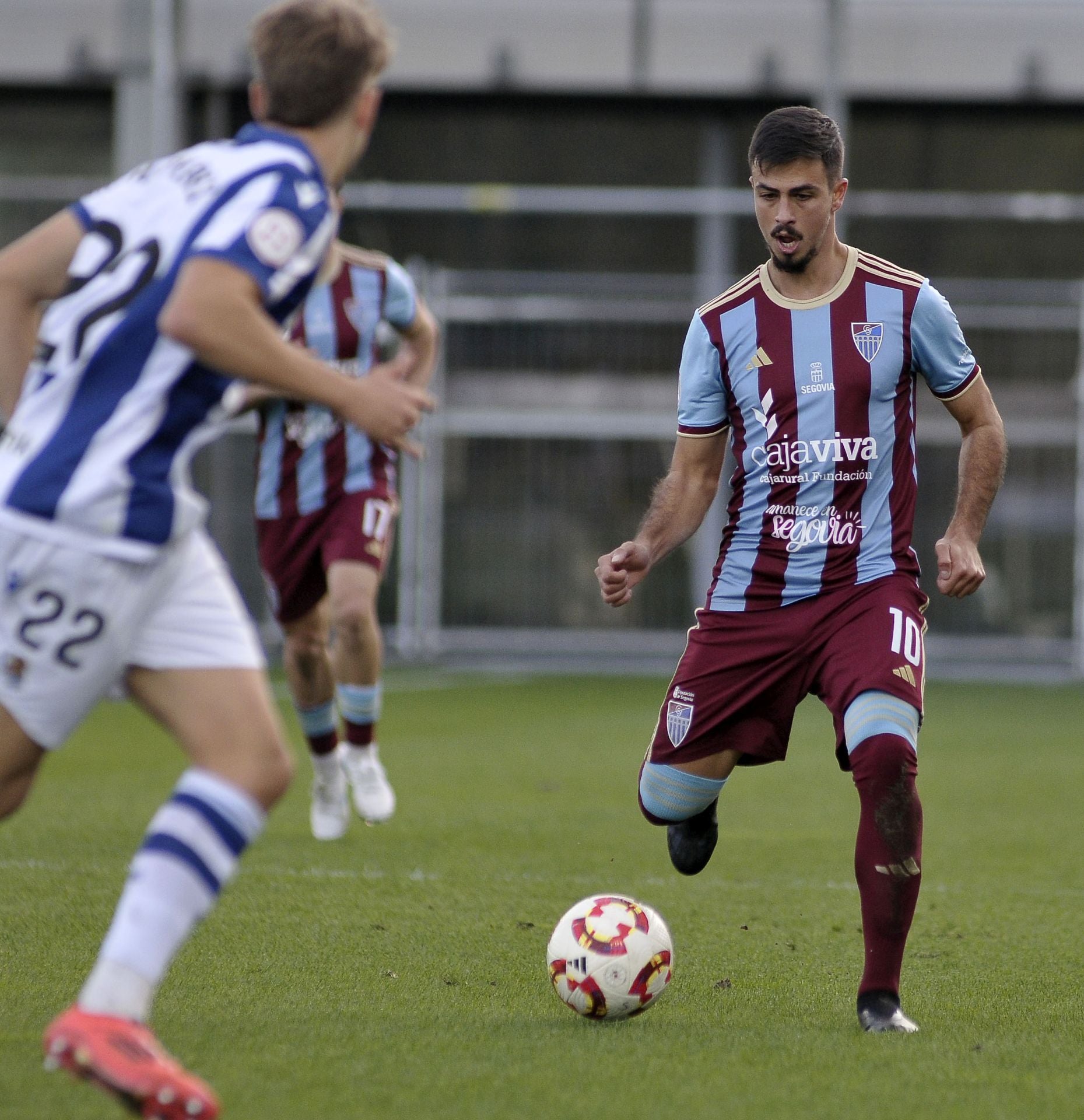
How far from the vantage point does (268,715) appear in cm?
309

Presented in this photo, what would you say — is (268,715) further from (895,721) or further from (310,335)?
(310,335)

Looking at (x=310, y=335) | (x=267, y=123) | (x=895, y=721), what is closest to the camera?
(x=267, y=123)

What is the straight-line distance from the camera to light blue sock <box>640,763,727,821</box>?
14.7 ft

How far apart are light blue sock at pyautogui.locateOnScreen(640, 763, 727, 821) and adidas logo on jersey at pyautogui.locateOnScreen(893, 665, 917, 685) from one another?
63 cm

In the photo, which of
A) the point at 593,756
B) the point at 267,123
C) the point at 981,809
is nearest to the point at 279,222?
the point at 267,123

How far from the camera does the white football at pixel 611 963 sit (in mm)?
3920

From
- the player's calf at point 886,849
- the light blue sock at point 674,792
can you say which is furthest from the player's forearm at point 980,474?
the light blue sock at point 674,792

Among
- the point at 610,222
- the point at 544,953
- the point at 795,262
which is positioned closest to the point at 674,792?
the point at 544,953

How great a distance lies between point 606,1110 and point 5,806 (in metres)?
1.24

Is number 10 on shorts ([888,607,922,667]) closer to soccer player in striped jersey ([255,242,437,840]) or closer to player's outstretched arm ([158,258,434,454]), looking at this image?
player's outstretched arm ([158,258,434,454])

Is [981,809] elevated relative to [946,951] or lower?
lower

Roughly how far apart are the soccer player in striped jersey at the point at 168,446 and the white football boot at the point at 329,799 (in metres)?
3.36

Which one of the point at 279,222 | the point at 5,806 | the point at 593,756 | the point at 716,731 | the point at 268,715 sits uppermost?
the point at 279,222

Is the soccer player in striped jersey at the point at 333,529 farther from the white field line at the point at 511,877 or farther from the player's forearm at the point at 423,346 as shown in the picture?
the white field line at the point at 511,877
